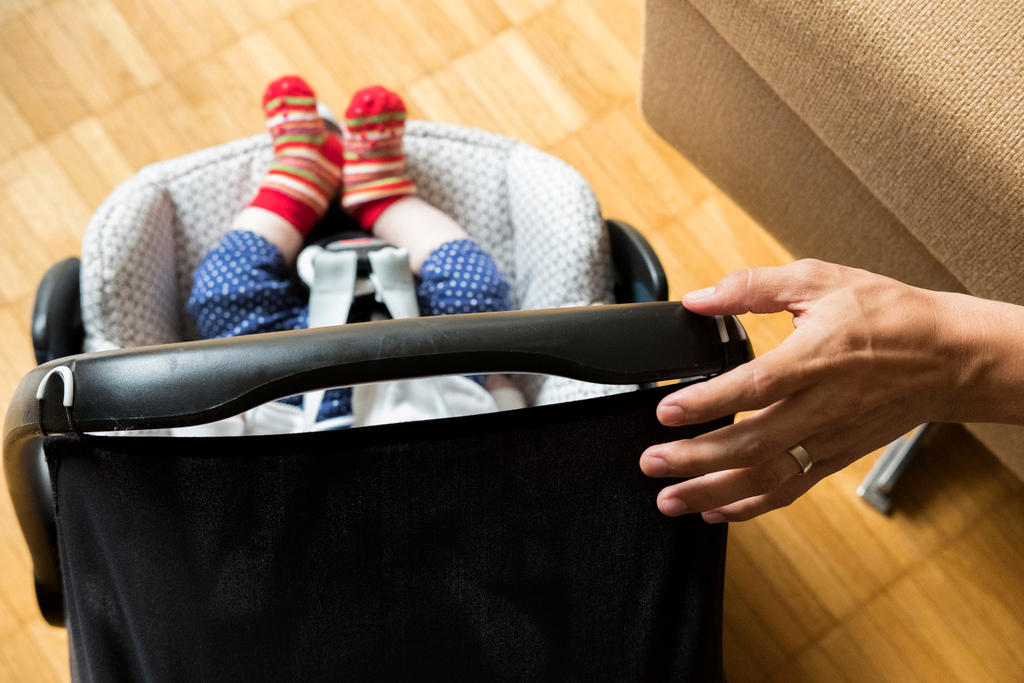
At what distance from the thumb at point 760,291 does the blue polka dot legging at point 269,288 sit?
402 mm

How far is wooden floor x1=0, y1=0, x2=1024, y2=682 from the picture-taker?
1141 mm

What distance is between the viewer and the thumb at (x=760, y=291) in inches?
21.3

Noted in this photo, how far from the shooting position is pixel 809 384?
1.88 feet

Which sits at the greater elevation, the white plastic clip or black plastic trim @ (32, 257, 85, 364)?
Result: the white plastic clip

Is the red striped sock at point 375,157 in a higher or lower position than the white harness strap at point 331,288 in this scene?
higher

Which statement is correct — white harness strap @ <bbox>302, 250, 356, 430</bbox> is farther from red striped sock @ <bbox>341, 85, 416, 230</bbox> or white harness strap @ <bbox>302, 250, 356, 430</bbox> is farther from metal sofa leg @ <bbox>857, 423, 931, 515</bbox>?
metal sofa leg @ <bbox>857, 423, 931, 515</bbox>

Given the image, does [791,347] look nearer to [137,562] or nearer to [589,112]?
[137,562]

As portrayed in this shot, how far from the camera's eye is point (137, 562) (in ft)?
1.82

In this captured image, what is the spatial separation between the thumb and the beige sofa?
31 centimetres

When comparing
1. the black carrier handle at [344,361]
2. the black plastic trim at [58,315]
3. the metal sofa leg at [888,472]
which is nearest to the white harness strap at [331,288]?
the black plastic trim at [58,315]

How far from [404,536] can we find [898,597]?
0.87 metres

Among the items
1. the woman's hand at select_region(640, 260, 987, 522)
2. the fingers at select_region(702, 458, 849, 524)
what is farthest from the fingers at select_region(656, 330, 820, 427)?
the fingers at select_region(702, 458, 849, 524)

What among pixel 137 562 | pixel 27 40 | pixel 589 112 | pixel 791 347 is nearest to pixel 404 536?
pixel 137 562

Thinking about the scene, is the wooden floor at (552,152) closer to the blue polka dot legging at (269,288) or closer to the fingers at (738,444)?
the blue polka dot legging at (269,288)
